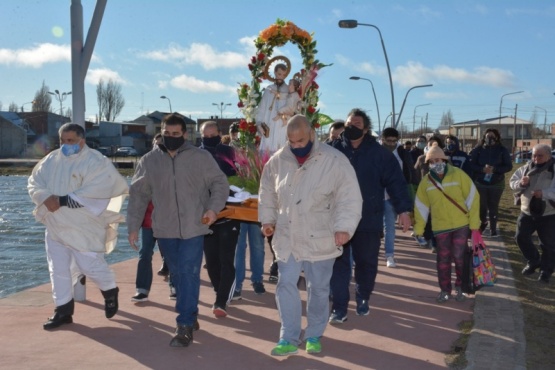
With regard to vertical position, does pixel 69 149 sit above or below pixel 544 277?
above

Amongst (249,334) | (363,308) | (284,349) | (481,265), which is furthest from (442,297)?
(284,349)

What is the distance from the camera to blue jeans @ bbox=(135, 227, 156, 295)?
7512 millimetres

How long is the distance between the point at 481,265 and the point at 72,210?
174 inches

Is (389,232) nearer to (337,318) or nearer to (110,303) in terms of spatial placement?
(337,318)

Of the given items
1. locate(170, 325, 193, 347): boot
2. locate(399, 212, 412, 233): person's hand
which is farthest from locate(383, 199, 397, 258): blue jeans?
locate(170, 325, 193, 347): boot

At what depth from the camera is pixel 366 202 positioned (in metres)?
6.80

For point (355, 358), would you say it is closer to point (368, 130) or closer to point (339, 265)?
point (339, 265)

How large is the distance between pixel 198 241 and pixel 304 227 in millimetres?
1068

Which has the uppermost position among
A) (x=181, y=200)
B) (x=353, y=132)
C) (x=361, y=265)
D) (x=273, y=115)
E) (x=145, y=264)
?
(x=273, y=115)

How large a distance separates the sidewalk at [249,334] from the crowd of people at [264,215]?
183mm

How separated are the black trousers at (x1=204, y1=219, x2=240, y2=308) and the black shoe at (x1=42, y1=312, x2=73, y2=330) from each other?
1.45 meters

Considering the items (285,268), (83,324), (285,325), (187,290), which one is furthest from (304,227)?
(83,324)

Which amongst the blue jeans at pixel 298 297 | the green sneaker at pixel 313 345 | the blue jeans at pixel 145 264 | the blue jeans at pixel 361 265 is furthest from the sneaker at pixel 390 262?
the green sneaker at pixel 313 345

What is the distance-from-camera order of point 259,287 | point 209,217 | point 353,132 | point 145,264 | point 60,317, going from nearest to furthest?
point 209,217, point 60,317, point 353,132, point 145,264, point 259,287
